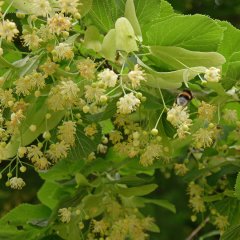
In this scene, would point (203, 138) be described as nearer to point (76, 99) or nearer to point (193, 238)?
point (76, 99)

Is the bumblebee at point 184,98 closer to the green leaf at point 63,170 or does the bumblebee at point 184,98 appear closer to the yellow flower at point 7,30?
the yellow flower at point 7,30

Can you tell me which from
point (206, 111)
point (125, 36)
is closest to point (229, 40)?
point (206, 111)

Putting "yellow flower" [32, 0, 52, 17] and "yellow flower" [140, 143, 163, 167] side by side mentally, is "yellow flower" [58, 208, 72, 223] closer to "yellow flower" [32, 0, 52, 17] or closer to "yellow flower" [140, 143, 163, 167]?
"yellow flower" [140, 143, 163, 167]

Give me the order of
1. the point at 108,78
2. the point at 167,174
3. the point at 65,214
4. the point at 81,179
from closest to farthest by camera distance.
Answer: the point at 108,78, the point at 65,214, the point at 81,179, the point at 167,174

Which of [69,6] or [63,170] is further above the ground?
[69,6]

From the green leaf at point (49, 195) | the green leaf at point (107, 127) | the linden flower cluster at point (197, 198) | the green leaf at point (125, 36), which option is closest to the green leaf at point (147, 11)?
the green leaf at point (125, 36)

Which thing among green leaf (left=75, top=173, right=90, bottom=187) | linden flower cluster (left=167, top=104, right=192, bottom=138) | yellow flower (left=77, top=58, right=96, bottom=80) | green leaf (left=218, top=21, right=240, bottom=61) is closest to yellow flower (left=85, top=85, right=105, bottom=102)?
yellow flower (left=77, top=58, right=96, bottom=80)

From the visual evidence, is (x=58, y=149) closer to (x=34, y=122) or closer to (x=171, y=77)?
(x=34, y=122)
